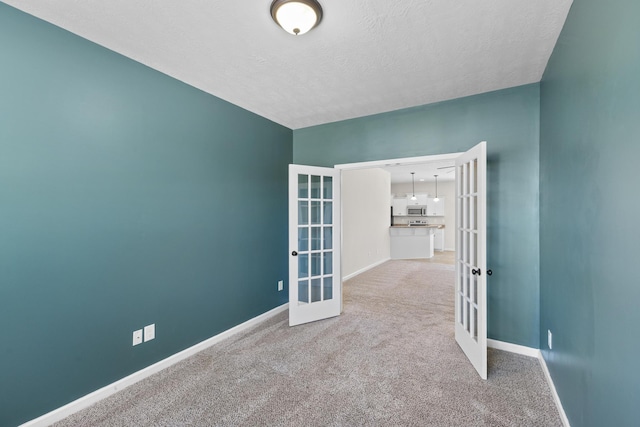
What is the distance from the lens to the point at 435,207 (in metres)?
10.4

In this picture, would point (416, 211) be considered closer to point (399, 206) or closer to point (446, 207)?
point (399, 206)

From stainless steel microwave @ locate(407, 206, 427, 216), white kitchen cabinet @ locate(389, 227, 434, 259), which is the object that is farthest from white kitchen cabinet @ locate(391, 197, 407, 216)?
white kitchen cabinet @ locate(389, 227, 434, 259)

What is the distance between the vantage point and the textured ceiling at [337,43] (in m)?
1.76

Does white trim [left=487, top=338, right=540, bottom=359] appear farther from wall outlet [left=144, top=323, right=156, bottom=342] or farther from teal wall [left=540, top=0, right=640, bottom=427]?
wall outlet [left=144, top=323, right=156, bottom=342]

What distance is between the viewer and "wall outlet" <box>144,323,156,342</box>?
245 cm

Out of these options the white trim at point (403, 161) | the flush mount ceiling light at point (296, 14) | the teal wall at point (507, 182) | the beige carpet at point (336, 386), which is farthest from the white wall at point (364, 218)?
the flush mount ceiling light at point (296, 14)

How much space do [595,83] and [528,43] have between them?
100 centimetres

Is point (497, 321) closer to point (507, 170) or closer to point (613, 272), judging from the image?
point (507, 170)

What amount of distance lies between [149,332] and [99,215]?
1.09 meters

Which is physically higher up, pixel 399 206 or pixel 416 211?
pixel 399 206

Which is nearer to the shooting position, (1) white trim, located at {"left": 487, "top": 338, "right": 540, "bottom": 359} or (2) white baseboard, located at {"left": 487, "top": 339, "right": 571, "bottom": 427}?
(2) white baseboard, located at {"left": 487, "top": 339, "right": 571, "bottom": 427}

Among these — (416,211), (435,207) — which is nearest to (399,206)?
(416,211)

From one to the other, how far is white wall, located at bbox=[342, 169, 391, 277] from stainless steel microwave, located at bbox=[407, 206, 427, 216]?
105 inches

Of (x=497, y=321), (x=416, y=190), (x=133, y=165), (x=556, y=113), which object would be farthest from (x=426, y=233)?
(x=133, y=165)
